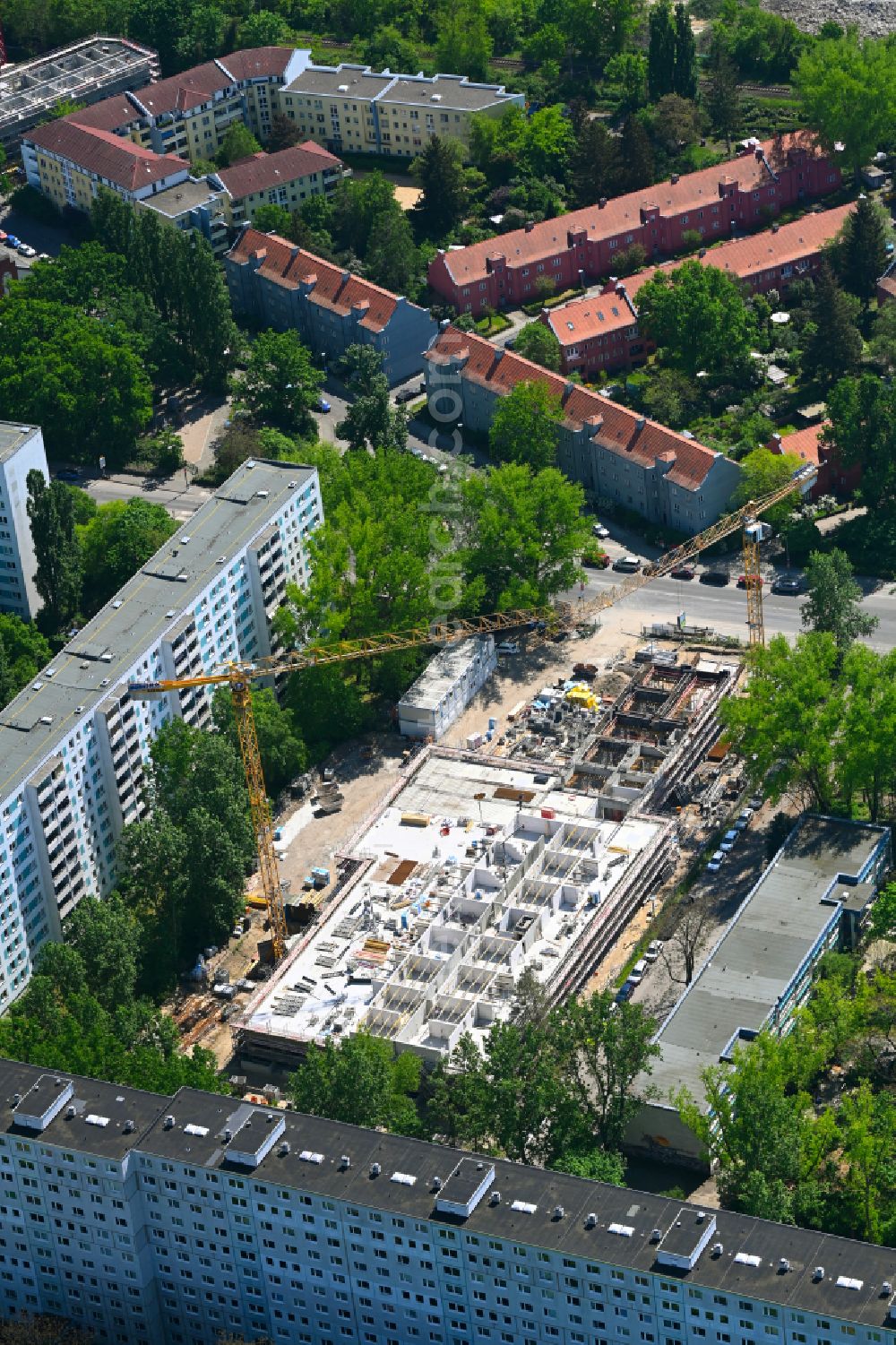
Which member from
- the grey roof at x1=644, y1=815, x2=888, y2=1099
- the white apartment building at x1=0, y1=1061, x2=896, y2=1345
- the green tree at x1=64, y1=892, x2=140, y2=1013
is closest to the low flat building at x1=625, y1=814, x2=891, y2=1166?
the grey roof at x1=644, y1=815, x2=888, y2=1099

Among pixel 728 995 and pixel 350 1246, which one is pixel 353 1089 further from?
pixel 728 995

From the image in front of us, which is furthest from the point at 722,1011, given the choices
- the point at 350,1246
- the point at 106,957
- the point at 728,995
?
the point at 106,957

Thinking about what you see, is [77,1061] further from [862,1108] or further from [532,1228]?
[862,1108]

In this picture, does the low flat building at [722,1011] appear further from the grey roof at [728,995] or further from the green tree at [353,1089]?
the green tree at [353,1089]

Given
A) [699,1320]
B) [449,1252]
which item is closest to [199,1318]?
[449,1252]

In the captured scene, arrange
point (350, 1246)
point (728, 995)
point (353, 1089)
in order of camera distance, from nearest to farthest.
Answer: point (350, 1246)
point (353, 1089)
point (728, 995)

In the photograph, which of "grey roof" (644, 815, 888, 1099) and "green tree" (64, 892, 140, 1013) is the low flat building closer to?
"grey roof" (644, 815, 888, 1099)

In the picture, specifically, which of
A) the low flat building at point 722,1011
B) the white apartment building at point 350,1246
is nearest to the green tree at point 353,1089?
the white apartment building at point 350,1246
